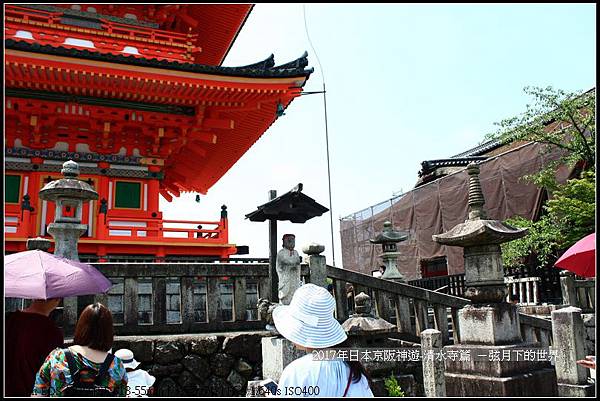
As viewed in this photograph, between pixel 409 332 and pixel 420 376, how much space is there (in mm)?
815

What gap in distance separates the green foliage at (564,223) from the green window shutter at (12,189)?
14.3 metres

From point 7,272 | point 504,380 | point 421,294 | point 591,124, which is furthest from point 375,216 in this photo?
point 7,272

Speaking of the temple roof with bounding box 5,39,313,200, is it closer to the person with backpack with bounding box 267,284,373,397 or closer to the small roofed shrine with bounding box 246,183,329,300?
the small roofed shrine with bounding box 246,183,329,300

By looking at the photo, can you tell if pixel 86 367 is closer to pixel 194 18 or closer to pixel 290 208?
pixel 290 208

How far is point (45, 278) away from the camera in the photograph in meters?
4.49

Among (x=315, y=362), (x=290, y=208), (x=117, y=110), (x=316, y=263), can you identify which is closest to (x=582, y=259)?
(x=316, y=263)

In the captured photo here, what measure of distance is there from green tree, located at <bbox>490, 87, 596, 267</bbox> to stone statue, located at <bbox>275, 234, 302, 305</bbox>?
32.6 feet

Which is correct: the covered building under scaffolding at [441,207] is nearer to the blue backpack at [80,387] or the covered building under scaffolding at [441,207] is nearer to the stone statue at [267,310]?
the stone statue at [267,310]

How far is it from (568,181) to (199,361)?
13342 millimetres

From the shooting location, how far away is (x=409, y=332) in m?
8.02

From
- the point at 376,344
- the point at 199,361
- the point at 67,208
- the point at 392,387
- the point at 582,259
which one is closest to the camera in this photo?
the point at 582,259

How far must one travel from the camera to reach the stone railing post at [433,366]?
596 cm

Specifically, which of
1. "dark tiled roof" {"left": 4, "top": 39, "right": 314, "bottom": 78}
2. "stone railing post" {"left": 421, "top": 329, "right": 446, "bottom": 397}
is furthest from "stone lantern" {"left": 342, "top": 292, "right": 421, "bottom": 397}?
"dark tiled roof" {"left": 4, "top": 39, "right": 314, "bottom": 78}

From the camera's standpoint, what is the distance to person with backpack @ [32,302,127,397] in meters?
2.85
